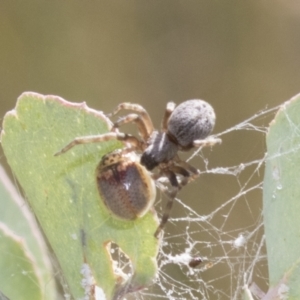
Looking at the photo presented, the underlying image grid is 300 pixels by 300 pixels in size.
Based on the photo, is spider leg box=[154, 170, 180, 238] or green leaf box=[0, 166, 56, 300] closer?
green leaf box=[0, 166, 56, 300]

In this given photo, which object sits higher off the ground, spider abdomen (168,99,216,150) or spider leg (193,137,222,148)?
spider abdomen (168,99,216,150)

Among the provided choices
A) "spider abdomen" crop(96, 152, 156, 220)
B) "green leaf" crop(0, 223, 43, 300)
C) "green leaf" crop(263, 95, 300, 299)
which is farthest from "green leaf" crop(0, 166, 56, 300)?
"green leaf" crop(263, 95, 300, 299)

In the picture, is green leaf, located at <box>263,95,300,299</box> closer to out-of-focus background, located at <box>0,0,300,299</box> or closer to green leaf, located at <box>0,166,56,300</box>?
green leaf, located at <box>0,166,56,300</box>

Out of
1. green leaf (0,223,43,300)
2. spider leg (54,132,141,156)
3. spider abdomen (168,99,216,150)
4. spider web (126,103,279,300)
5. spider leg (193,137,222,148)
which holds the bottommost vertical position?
spider web (126,103,279,300)

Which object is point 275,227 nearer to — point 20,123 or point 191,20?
point 20,123

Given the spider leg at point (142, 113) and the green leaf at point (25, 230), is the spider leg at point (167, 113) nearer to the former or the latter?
the spider leg at point (142, 113)

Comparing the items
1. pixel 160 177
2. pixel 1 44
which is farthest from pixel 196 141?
pixel 1 44

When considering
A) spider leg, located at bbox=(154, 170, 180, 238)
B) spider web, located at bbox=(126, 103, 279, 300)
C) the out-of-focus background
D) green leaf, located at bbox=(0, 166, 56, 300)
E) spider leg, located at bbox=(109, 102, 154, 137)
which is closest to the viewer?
green leaf, located at bbox=(0, 166, 56, 300)

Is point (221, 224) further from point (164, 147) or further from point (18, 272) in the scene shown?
point (18, 272)

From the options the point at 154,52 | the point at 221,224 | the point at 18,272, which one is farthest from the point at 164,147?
the point at 154,52
